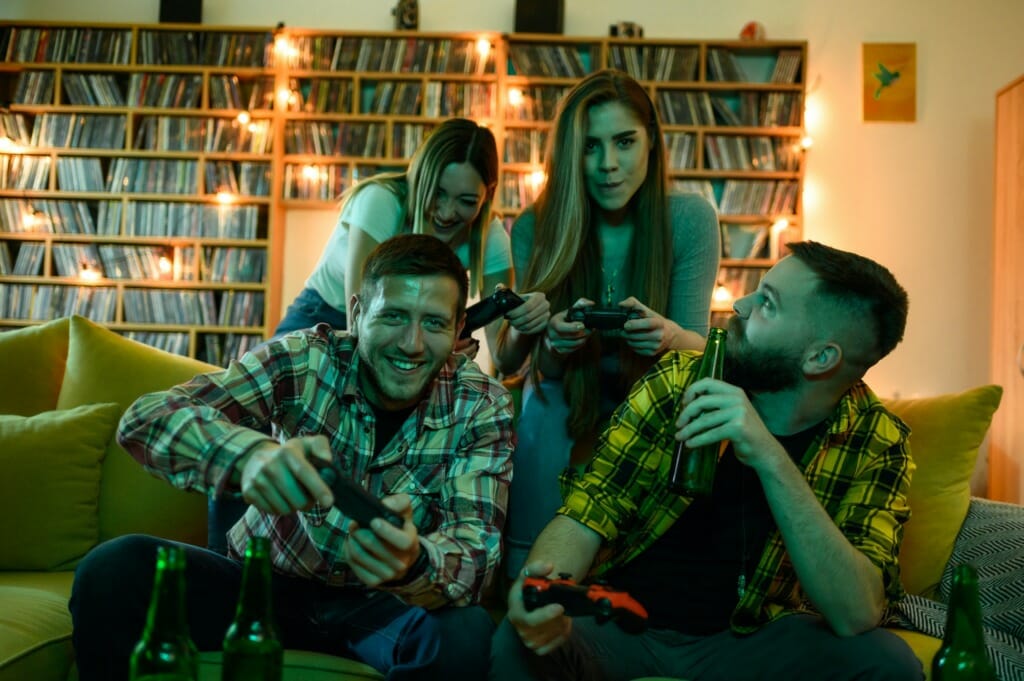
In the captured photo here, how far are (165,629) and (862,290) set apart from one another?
48.4 inches

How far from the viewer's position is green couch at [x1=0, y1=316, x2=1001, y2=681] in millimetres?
2061

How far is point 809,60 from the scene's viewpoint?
216 inches

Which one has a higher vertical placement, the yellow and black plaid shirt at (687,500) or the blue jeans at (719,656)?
the yellow and black plaid shirt at (687,500)

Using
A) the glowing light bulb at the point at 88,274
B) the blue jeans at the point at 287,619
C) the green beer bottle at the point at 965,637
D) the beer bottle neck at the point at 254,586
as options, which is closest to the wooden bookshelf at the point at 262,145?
the glowing light bulb at the point at 88,274

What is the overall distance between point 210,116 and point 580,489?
445 centimetres

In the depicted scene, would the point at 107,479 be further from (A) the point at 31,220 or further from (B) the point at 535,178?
(A) the point at 31,220

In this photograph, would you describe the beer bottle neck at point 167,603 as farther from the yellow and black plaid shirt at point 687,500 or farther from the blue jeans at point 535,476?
the blue jeans at point 535,476

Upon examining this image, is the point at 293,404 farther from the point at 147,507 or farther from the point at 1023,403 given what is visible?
the point at 1023,403

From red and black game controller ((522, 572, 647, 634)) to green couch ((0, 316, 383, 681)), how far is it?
3.69 ft

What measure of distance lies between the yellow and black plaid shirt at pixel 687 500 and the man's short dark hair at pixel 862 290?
4.9 inches

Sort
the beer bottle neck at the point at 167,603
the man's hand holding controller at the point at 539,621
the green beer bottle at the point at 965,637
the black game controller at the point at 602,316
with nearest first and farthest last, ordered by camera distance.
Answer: the beer bottle neck at the point at 167,603
the green beer bottle at the point at 965,637
the man's hand holding controller at the point at 539,621
the black game controller at the point at 602,316

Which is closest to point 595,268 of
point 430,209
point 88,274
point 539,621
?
point 430,209

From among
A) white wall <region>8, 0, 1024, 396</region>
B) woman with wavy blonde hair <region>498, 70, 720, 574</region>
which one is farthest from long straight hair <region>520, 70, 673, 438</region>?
white wall <region>8, 0, 1024, 396</region>

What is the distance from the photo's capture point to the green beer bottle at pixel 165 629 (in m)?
1.01
